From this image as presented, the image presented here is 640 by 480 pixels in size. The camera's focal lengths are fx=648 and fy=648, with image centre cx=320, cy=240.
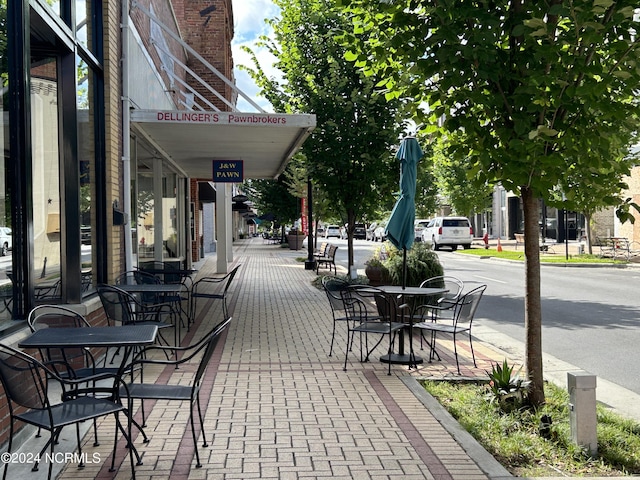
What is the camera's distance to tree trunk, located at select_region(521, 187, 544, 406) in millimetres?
5402

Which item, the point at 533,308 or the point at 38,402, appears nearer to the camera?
the point at 38,402

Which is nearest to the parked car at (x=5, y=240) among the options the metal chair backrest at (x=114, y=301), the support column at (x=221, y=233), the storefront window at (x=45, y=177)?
the storefront window at (x=45, y=177)

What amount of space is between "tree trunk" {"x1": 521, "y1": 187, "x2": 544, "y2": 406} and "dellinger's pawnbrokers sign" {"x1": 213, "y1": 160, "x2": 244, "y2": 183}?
1026 cm

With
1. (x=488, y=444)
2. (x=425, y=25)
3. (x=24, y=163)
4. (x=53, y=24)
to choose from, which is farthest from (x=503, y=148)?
(x=53, y=24)

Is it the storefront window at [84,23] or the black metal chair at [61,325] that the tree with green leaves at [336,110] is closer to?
the storefront window at [84,23]

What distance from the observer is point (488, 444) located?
15.7 ft

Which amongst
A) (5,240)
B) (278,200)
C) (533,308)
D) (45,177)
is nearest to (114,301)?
(45,177)

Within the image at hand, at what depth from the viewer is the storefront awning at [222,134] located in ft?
32.3

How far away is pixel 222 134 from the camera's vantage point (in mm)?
11242

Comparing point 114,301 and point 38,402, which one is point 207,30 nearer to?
point 114,301

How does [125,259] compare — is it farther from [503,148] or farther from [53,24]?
[503,148]

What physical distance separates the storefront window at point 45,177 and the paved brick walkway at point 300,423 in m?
1.55

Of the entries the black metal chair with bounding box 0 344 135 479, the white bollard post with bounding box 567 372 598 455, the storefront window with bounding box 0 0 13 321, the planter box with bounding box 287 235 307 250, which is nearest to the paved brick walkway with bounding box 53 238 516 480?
the black metal chair with bounding box 0 344 135 479

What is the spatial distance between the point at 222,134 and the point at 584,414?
320 inches
